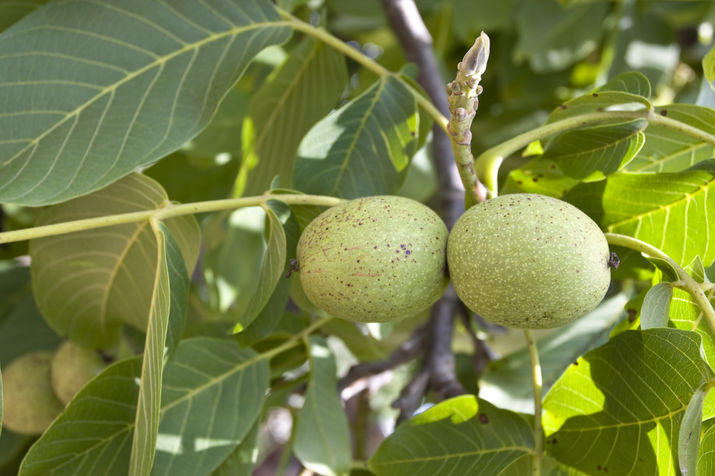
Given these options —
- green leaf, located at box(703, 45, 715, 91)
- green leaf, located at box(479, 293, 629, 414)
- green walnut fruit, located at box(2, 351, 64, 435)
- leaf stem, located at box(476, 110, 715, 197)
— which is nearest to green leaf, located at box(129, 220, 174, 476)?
leaf stem, located at box(476, 110, 715, 197)

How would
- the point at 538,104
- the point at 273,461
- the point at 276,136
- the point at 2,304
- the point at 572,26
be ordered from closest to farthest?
the point at 276,136, the point at 2,304, the point at 572,26, the point at 538,104, the point at 273,461

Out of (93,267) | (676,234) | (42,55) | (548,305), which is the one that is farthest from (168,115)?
(676,234)

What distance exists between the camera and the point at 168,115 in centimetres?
91

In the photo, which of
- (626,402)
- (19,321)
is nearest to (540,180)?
(626,402)

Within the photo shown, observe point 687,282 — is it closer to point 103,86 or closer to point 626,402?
point 626,402

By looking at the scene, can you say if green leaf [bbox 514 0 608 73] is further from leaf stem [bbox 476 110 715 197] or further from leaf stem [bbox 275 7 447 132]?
leaf stem [bbox 476 110 715 197]

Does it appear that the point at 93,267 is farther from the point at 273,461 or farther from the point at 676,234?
the point at 273,461

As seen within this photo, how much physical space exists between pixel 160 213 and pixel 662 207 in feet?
2.13

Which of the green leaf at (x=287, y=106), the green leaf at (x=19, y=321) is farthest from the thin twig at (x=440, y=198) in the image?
the green leaf at (x=19, y=321)

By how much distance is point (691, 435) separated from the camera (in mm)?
643

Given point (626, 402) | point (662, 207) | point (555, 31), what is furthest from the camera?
point (555, 31)

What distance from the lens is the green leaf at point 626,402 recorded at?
2.31 feet

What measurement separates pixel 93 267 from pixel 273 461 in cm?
307

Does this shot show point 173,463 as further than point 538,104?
No
